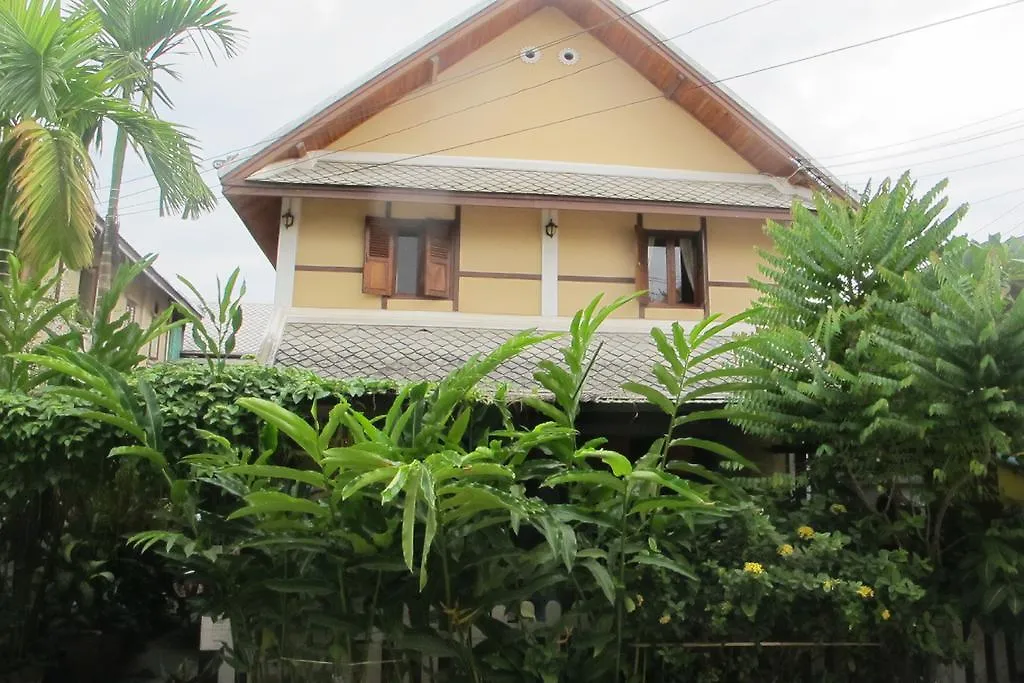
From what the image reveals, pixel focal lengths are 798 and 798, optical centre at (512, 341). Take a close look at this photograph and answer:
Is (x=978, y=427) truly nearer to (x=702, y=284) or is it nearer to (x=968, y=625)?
(x=968, y=625)

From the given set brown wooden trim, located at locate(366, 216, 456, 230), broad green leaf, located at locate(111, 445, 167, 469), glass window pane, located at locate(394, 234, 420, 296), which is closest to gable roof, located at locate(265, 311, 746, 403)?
glass window pane, located at locate(394, 234, 420, 296)

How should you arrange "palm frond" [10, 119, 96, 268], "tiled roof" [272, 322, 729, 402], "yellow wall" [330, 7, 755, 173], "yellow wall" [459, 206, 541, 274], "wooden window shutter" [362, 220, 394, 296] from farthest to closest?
"yellow wall" [330, 7, 755, 173], "yellow wall" [459, 206, 541, 274], "wooden window shutter" [362, 220, 394, 296], "tiled roof" [272, 322, 729, 402], "palm frond" [10, 119, 96, 268]

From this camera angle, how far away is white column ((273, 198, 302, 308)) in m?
8.38

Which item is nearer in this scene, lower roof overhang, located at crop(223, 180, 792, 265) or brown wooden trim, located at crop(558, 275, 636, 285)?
lower roof overhang, located at crop(223, 180, 792, 265)

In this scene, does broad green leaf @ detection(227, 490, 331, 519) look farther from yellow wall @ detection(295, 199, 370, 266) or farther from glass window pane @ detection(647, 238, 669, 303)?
glass window pane @ detection(647, 238, 669, 303)

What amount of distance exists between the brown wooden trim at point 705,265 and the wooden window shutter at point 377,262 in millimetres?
3451

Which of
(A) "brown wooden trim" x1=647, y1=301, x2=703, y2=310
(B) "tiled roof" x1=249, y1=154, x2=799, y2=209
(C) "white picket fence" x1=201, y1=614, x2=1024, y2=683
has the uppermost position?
(B) "tiled roof" x1=249, y1=154, x2=799, y2=209

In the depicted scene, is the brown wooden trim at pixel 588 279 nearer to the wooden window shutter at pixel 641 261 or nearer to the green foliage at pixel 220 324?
the wooden window shutter at pixel 641 261

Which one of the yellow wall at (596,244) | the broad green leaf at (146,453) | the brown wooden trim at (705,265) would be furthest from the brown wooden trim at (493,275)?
the broad green leaf at (146,453)

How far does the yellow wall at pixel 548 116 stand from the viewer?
923cm

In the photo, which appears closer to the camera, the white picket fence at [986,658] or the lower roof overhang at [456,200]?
the white picket fence at [986,658]

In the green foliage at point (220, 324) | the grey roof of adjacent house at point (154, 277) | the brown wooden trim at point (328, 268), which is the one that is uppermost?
the grey roof of adjacent house at point (154, 277)

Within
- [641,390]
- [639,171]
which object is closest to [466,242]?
[639,171]

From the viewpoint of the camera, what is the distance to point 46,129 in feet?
19.9
